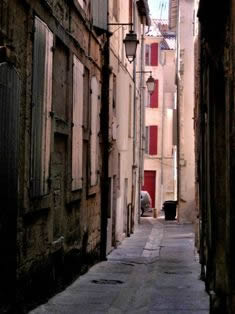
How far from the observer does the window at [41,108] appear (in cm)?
750

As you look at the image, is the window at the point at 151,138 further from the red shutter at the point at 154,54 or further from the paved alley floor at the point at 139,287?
the paved alley floor at the point at 139,287

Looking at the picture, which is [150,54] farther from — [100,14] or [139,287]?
[139,287]

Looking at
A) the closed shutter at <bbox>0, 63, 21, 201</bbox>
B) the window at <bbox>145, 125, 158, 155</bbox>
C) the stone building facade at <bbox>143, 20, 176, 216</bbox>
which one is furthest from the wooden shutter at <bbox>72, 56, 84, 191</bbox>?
the window at <bbox>145, 125, 158, 155</bbox>

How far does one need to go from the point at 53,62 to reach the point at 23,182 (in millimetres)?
2196

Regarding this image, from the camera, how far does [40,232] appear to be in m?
8.07

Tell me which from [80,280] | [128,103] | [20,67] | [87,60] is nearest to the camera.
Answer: [20,67]

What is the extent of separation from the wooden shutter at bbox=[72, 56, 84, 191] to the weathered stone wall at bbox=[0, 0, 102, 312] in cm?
21

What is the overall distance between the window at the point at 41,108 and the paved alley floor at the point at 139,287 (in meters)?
1.56

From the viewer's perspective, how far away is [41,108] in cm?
784

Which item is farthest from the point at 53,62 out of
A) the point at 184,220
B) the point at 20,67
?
the point at 184,220

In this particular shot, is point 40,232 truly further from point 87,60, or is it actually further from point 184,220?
point 184,220

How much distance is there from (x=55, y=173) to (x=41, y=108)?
1536mm

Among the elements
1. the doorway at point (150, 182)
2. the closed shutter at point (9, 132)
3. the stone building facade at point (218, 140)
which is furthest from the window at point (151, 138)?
the closed shutter at point (9, 132)

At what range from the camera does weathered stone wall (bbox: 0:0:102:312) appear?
23.0 ft
